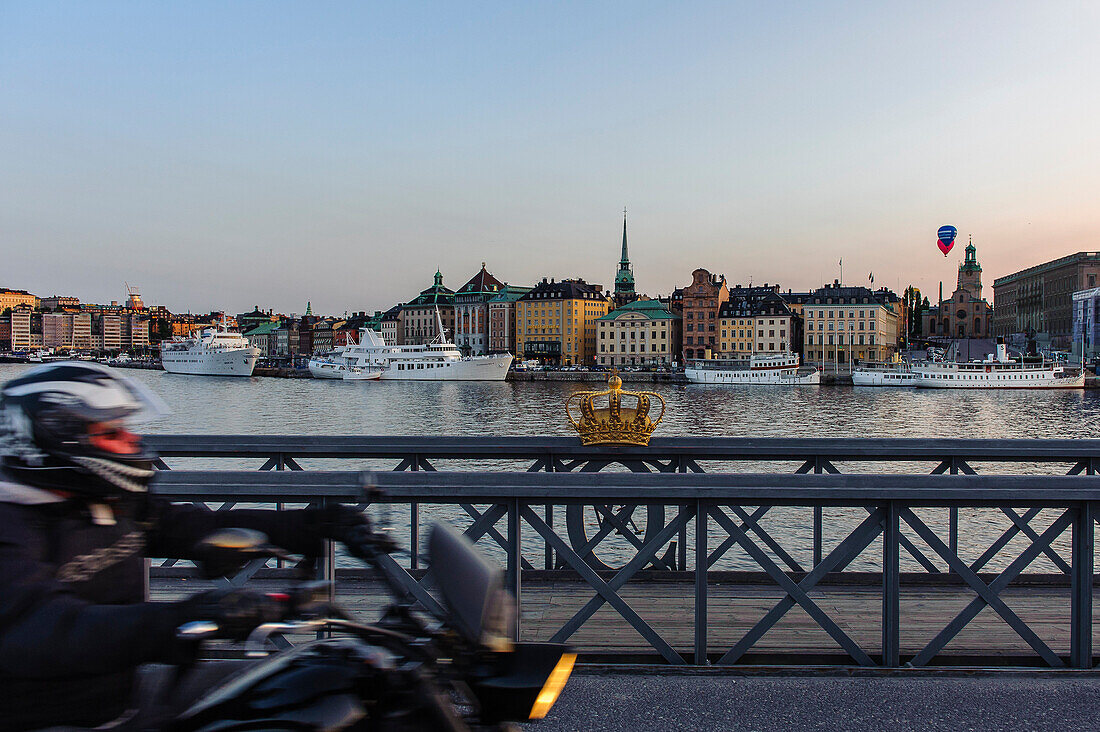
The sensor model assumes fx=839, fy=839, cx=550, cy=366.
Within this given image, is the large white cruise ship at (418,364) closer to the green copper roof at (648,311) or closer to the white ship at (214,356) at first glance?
the white ship at (214,356)

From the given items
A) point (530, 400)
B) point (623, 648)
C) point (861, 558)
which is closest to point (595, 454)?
point (623, 648)

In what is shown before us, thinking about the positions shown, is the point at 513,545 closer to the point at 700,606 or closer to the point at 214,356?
the point at 700,606

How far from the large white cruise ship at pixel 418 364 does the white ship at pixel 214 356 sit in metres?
10.8

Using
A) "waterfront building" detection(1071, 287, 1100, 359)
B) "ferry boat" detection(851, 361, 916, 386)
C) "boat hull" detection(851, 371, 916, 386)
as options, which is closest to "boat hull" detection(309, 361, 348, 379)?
"ferry boat" detection(851, 361, 916, 386)

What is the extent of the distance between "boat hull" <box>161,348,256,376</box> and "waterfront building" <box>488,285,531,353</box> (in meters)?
52.4

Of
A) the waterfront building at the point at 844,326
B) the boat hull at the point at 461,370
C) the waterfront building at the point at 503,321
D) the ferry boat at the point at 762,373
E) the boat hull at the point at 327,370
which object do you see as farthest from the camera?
the waterfront building at the point at 503,321

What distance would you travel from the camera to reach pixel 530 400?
68500 mm

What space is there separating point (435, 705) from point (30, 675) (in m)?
0.92

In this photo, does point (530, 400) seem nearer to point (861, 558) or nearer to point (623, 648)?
point (861, 558)

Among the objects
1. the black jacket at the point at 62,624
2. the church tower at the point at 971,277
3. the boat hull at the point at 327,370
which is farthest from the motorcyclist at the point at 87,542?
the church tower at the point at 971,277

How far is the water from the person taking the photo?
16.0 metres

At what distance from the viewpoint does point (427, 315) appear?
169 m

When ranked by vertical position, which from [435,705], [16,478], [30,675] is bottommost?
[435,705]

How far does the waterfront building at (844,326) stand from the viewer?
5020 inches
